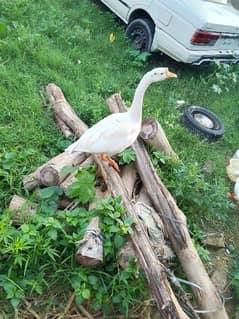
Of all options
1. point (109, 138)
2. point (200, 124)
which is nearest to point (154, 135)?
point (109, 138)

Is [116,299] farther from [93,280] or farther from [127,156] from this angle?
[127,156]

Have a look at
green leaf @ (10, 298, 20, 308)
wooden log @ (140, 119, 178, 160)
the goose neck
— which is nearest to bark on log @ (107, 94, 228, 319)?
wooden log @ (140, 119, 178, 160)

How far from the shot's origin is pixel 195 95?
570 cm

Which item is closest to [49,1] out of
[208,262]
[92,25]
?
[92,25]

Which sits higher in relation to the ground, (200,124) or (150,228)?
(150,228)

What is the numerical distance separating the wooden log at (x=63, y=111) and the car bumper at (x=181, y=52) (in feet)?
5.92

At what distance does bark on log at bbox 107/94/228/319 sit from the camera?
308 centimetres

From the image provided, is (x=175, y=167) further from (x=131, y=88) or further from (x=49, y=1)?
(x=49, y=1)

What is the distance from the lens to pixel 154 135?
3.88 meters

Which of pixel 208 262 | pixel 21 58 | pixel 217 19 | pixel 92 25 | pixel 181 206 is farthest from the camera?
pixel 92 25

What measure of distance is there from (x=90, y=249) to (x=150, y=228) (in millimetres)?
605

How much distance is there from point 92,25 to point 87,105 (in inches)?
92.6

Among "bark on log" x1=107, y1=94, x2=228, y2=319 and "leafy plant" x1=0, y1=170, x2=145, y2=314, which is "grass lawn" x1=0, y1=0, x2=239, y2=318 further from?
"bark on log" x1=107, y1=94, x2=228, y2=319

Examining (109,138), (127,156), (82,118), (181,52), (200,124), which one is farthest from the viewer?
(181,52)
